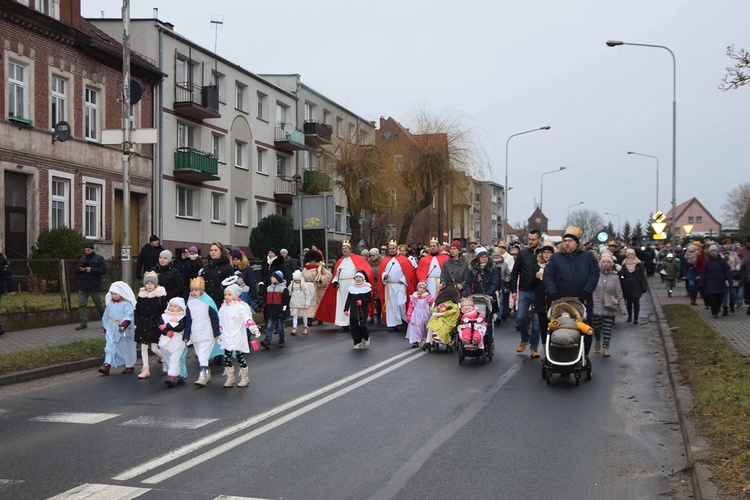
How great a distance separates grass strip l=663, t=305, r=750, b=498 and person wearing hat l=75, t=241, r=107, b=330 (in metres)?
11.7

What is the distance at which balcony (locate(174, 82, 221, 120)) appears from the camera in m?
35.0

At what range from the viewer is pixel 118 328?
38.6ft

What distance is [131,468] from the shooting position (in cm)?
627

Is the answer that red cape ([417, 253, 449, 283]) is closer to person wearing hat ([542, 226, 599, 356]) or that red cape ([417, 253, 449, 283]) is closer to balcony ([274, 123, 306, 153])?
person wearing hat ([542, 226, 599, 356])

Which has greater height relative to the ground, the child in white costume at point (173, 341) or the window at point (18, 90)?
the window at point (18, 90)

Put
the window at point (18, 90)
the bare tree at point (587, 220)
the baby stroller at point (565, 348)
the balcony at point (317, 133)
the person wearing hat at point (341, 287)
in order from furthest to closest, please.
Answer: the bare tree at point (587, 220)
the balcony at point (317, 133)
the window at point (18, 90)
the person wearing hat at point (341, 287)
the baby stroller at point (565, 348)

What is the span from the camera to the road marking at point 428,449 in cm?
571

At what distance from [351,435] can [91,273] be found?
11416 millimetres

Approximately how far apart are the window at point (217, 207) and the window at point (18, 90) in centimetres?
1426

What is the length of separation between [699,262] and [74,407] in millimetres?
18973

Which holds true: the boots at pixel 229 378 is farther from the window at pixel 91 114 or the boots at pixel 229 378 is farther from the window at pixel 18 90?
the window at pixel 91 114

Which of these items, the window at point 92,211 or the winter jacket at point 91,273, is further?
the window at point 92,211

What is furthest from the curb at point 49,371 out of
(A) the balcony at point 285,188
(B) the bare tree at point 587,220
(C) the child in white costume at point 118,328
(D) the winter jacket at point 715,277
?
(B) the bare tree at point 587,220

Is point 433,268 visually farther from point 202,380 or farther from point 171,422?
point 171,422
